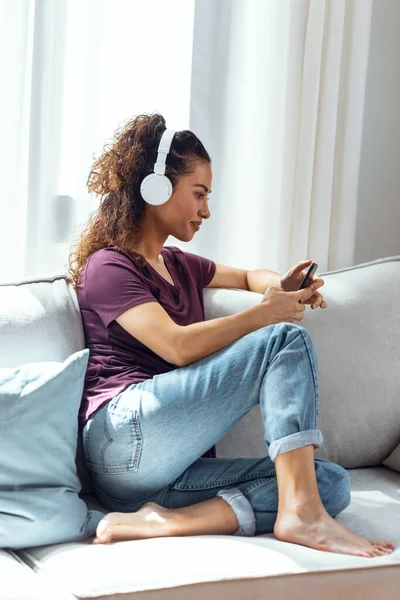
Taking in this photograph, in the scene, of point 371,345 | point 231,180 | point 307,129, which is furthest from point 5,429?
point 307,129

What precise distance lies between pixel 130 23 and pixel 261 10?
1.39ft

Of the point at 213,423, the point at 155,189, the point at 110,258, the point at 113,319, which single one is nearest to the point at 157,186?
the point at 155,189

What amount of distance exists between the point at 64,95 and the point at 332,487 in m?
1.16

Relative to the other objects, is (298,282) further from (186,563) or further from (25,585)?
(25,585)

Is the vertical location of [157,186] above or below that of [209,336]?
above

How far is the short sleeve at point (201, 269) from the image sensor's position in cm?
199

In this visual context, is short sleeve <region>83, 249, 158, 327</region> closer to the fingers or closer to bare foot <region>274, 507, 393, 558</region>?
the fingers

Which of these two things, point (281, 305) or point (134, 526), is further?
point (281, 305)

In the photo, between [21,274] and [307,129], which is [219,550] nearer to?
[21,274]

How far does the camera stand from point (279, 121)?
2.40 m

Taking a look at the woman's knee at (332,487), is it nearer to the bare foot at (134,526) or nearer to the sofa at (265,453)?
the sofa at (265,453)

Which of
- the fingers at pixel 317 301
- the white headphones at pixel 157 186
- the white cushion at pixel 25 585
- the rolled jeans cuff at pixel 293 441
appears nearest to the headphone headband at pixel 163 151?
the white headphones at pixel 157 186

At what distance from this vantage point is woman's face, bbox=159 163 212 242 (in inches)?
72.5

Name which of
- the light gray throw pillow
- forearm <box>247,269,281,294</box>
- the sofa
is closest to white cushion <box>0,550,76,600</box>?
the sofa
